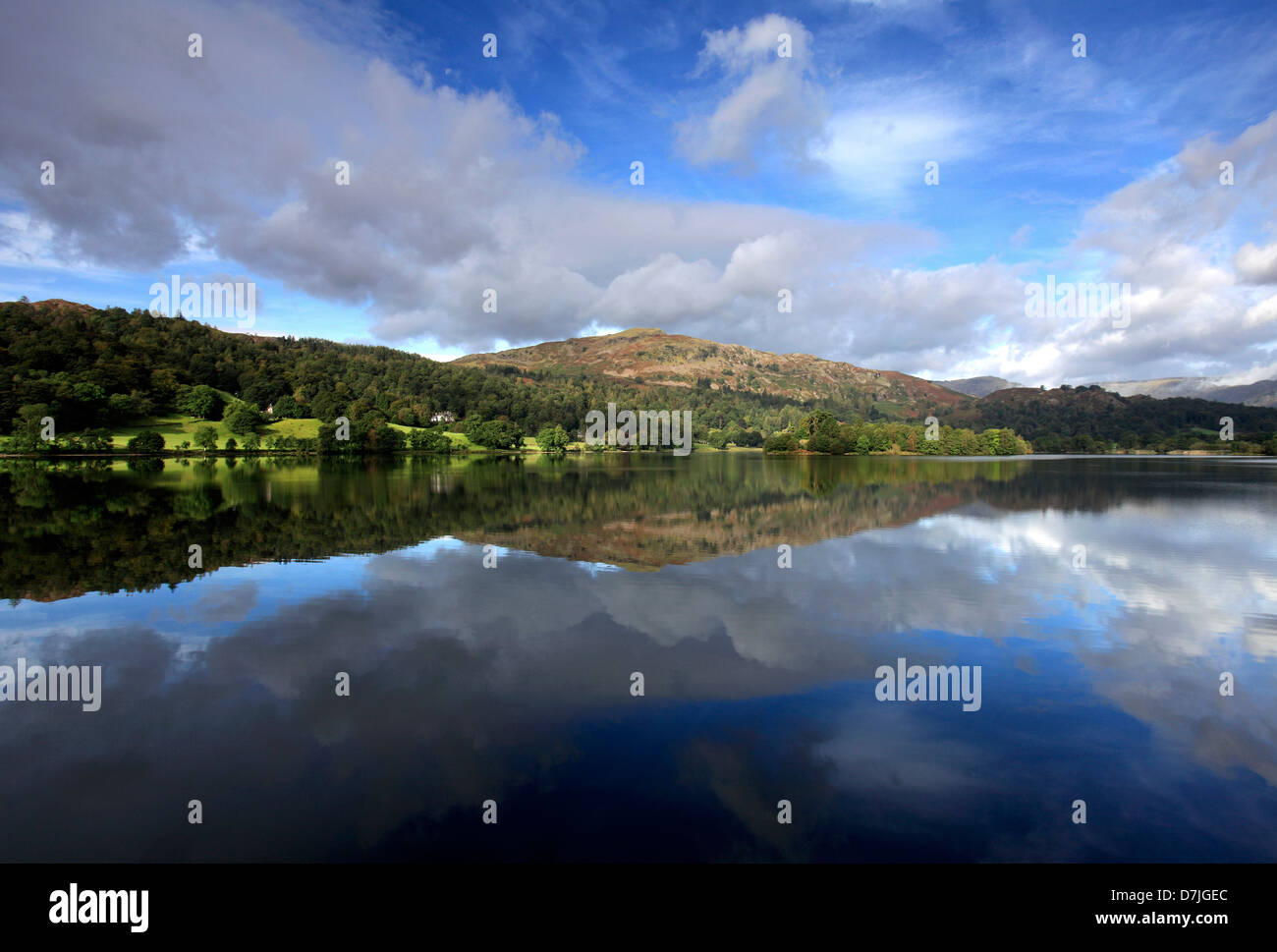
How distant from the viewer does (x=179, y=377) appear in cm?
12938

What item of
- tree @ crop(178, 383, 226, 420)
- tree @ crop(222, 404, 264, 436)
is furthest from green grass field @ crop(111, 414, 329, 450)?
tree @ crop(178, 383, 226, 420)

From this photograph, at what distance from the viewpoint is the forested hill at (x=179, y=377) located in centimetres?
9857

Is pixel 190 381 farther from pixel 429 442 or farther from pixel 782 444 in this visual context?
pixel 782 444

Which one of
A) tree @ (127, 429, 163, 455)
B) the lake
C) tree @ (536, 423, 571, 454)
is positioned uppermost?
tree @ (536, 423, 571, 454)

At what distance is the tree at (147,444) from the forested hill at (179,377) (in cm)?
1265

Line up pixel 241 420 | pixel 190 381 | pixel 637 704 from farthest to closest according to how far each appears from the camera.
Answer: pixel 190 381, pixel 241 420, pixel 637 704

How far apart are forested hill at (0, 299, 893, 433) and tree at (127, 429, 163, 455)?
1265 cm

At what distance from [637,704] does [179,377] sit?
518 feet

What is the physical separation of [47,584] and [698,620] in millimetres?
16669

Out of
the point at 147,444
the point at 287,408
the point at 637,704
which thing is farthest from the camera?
the point at 287,408

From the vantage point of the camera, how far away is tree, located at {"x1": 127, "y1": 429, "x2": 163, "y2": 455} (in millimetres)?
91731

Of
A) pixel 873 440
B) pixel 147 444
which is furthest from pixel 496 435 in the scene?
pixel 873 440

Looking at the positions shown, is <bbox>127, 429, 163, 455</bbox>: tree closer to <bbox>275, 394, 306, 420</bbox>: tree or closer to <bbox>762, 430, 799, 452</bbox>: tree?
<bbox>275, 394, 306, 420</bbox>: tree
